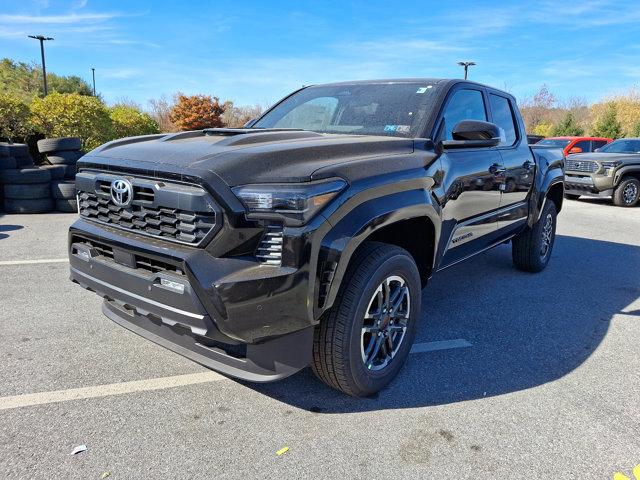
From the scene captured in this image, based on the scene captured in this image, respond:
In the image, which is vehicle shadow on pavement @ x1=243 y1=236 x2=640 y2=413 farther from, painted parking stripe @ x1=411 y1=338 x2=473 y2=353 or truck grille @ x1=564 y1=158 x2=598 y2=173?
truck grille @ x1=564 y1=158 x2=598 y2=173

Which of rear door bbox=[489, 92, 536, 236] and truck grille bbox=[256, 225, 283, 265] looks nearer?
truck grille bbox=[256, 225, 283, 265]

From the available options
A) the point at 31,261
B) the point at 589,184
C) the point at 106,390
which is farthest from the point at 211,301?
the point at 589,184

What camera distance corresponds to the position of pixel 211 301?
2.11m

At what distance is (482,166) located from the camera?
3.75 metres

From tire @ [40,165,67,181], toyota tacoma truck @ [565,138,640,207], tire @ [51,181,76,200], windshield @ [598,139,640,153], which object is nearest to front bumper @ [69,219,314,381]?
tire @ [51,181,76,200]

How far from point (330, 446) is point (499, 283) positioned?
11.0 feet

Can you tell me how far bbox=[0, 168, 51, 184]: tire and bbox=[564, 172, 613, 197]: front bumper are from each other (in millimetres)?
11181

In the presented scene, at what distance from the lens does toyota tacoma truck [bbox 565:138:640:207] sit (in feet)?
38.1

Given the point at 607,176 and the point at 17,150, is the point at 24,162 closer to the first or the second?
the point at 17,150

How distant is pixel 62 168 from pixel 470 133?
761cm

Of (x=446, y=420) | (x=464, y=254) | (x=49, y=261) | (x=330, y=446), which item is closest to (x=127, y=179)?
(x=330, y=446)

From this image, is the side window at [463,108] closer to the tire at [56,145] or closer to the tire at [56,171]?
the tire at [56,171]

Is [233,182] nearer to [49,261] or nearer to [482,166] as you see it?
[482,166]

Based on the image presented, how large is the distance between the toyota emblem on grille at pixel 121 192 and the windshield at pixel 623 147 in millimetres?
13861
